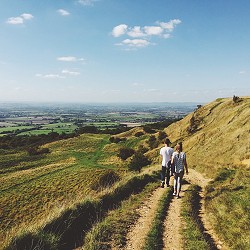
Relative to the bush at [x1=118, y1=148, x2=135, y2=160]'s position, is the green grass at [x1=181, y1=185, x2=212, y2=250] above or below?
above

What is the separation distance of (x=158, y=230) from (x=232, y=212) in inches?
132

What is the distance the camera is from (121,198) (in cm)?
1416

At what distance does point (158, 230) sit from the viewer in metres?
9.89

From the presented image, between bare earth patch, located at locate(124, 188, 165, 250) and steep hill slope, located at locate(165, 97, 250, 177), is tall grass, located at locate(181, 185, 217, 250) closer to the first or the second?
bare earth patch, located at locate(124, 188, 165, 250)

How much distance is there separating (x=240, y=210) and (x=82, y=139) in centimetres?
6817

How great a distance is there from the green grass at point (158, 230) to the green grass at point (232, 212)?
196 centimetres

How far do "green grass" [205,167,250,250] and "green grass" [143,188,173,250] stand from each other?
1.96 metres

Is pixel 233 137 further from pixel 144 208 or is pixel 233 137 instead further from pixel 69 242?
pixel 69 242

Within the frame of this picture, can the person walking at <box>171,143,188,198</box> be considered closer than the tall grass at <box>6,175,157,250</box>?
No

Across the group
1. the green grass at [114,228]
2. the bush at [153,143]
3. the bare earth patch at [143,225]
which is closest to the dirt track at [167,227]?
the bare earth patch at [143,225]

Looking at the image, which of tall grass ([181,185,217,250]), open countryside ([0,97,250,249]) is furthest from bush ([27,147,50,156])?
tall grass ([181,185,217,250])

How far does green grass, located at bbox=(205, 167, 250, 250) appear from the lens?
355 inches

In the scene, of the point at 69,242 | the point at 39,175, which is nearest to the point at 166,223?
the point at 69,242

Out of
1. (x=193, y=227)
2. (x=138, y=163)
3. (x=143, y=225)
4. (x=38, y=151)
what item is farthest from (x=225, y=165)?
(x=38, y=151)
